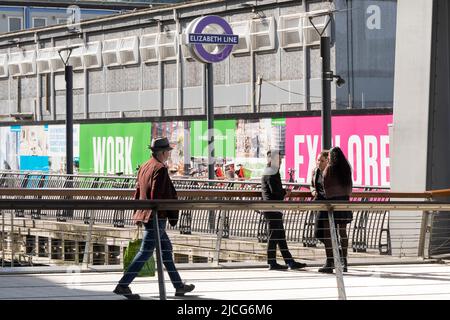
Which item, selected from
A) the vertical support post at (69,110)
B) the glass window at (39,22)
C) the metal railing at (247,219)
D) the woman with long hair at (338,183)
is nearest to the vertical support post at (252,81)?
the vertical support post at (69,110)

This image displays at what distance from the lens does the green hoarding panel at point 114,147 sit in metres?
46.2

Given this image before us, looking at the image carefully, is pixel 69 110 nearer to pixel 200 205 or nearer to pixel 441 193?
pixel 441 193

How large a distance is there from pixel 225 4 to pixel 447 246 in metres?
36.7

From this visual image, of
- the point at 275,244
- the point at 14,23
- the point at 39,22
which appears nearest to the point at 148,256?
the point at 275,244

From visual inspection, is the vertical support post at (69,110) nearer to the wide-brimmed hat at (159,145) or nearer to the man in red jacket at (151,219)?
the man in red jacket at (151,219)

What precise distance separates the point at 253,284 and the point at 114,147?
33928mm

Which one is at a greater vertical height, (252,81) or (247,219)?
(252,81)

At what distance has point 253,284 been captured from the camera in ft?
46.1

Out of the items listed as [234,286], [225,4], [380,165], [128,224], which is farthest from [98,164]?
[234,286]

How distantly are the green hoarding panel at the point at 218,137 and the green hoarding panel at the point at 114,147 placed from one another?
3255 millimetres

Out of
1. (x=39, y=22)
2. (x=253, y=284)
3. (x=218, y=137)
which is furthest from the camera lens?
(x=39, y=22)

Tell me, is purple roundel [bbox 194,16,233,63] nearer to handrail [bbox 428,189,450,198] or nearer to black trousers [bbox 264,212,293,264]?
handrail [bbox 428,189,450,198]

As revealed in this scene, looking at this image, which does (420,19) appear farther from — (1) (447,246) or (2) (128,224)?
(2) (128,224)
